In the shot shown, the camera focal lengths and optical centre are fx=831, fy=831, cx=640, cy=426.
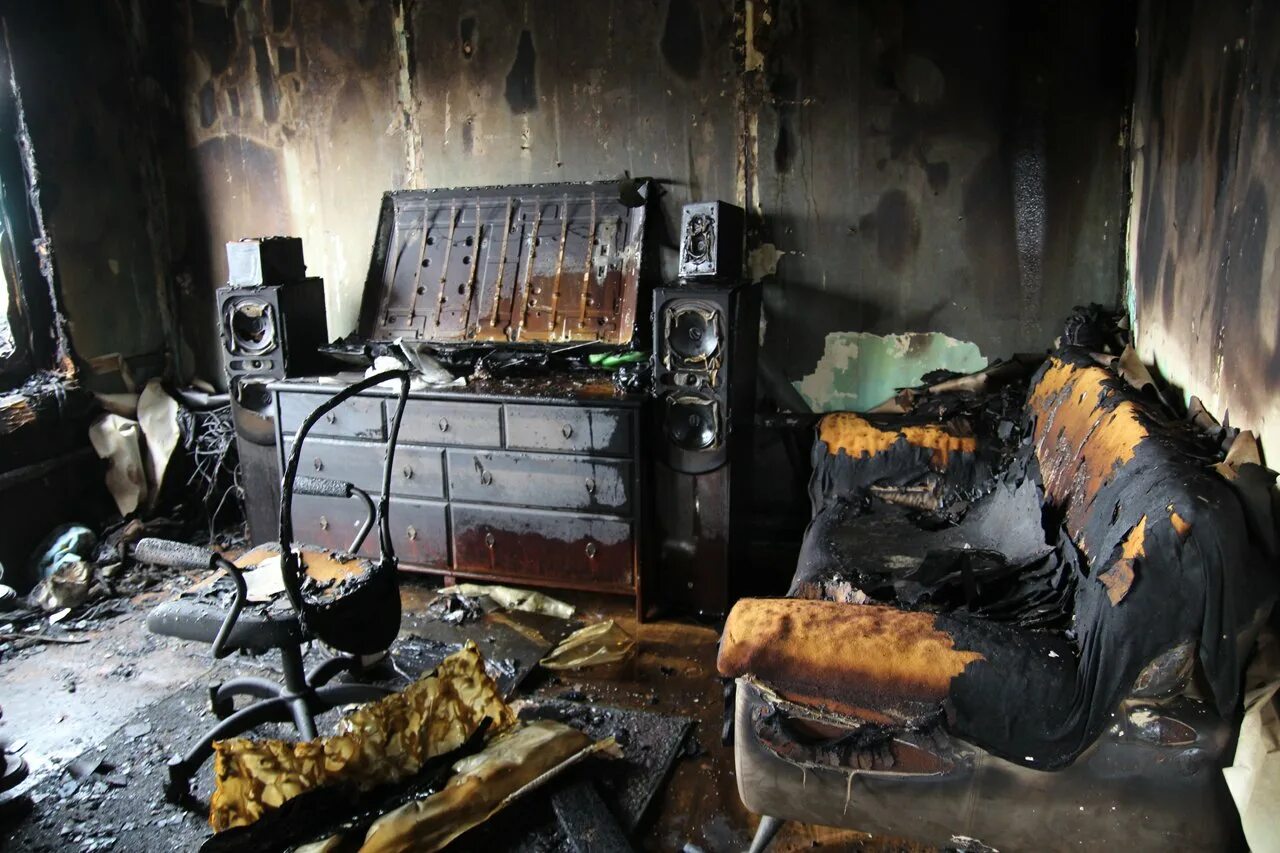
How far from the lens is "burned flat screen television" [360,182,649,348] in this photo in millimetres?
3641

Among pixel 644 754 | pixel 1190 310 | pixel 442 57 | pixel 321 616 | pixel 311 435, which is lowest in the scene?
pixel 644 754

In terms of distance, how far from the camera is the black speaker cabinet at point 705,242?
3.14 m

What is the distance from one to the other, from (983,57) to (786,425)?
159cm

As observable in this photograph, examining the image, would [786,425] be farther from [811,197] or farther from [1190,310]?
[1190,310]

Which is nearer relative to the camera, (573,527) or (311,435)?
(573,527)

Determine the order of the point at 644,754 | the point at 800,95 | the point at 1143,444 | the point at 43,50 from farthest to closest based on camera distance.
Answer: the point at 43,50
the point at 800,95
the point at 644,754
the point at 1143,444

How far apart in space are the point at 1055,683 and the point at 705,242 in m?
2.09

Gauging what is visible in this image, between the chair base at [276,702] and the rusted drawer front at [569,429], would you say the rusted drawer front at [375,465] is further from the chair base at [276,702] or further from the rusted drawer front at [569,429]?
the chair base at [276,702]

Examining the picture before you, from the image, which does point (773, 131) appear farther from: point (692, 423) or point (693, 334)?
point (692, 423)

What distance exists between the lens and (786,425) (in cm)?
350

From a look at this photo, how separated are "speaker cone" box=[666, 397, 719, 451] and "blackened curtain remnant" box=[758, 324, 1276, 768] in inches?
16.0

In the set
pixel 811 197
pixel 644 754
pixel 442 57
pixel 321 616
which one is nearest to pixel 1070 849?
pixel 644 754

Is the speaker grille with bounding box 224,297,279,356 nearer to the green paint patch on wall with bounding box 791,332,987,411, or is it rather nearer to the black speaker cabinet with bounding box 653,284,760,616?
the black speaker cabinet with bounding box 653,284,760,616

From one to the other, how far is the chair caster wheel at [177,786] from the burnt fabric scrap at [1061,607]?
1.56 meters
